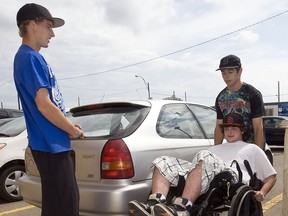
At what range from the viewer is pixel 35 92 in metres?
2.36

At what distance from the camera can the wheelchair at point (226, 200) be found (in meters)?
2.97

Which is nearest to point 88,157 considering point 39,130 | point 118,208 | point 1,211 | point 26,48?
point 118,208

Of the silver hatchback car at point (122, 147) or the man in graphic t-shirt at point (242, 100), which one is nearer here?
the silver hatchback car at point (122, 147)

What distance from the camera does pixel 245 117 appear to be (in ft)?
13.1

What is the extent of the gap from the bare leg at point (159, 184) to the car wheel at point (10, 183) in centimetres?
309

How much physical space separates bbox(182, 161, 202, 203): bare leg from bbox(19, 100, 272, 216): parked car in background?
45 cm

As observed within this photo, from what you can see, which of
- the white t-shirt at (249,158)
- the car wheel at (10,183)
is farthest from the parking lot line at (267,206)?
the white t-shirt at (249,158)

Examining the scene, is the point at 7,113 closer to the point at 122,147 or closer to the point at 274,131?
the point at 274,131

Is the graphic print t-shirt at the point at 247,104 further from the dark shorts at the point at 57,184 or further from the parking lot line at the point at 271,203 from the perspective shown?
the dark shorts at the point at 57,184

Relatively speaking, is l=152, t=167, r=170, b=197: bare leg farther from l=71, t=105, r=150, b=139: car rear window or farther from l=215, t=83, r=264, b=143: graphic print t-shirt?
l=215, t=83, r=264, b=143: graphic print t-shirt

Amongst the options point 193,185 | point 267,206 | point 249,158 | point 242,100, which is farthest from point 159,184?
point 267,206

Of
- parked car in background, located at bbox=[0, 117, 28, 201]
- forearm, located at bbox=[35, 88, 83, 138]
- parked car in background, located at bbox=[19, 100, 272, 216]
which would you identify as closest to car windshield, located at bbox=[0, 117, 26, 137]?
parked car in background, located at bbox=[0, 117, 28, 201]

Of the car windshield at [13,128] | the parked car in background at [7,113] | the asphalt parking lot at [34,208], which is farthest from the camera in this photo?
the parked car in background at [7,113]

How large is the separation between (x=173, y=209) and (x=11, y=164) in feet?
→ 11.9
